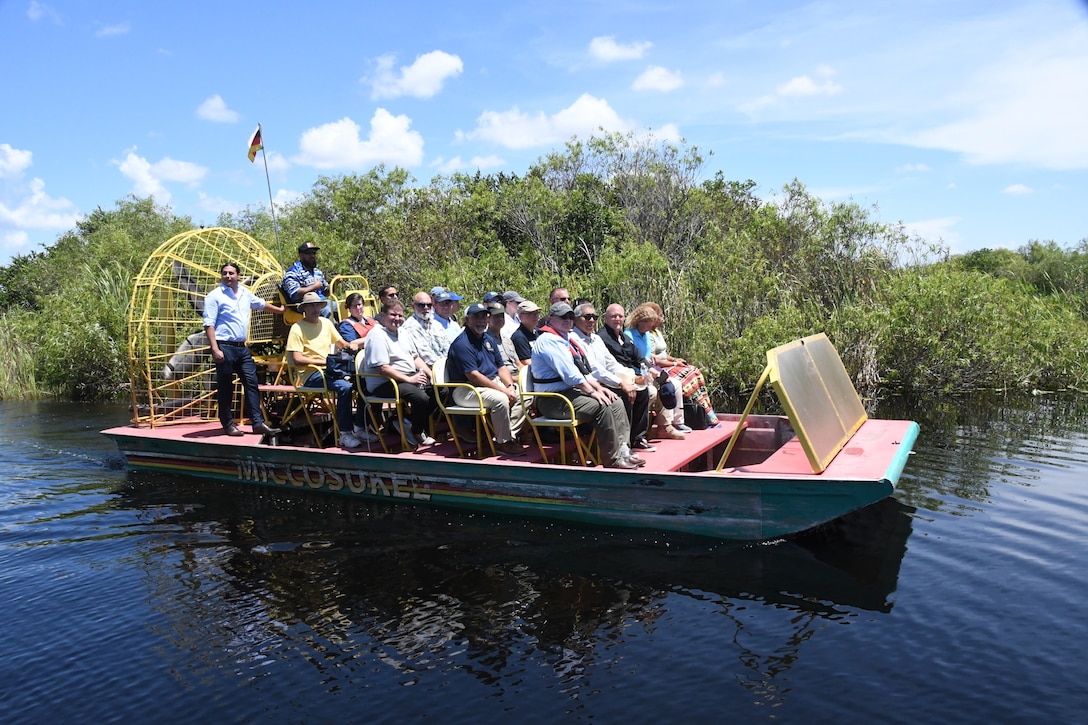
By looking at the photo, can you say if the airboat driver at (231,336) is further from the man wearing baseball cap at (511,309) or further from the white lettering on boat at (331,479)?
the man wearing baseball cap at (511,309)

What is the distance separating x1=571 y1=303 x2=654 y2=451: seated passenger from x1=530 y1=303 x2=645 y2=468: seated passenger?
0.54 feet

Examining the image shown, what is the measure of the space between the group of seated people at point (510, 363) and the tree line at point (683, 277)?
3354 millimetres

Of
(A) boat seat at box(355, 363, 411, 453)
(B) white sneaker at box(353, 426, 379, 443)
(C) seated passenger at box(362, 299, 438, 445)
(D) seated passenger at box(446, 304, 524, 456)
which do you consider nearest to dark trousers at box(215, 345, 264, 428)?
(B) white sneaker at box(353, 426, 379, 443)

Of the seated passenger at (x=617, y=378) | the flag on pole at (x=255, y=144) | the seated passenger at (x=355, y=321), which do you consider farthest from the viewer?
the flag on pole at (x=255, y=144)

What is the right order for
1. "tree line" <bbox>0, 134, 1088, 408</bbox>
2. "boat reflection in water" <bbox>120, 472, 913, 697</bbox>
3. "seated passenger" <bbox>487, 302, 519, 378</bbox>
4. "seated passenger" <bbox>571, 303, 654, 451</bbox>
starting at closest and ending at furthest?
"boat reflection in water" <bbox>120, 472, 913, 697</bbox>, "seated passenger" <bbox>571, 303, 654, 451</bbox>, "seated passenger" <bbox>487, 302, 519, 378</bbox>, "tree line" <bbox>0, 134, 1088, 408</bbox>

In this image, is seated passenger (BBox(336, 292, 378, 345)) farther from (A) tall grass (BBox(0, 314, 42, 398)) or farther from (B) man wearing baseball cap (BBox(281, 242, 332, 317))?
(A) tall grass (BBox(0, 314, 42, 398))

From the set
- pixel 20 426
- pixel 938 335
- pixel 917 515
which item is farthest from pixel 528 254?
pixel 917 515

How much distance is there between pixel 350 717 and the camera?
16.9 feet

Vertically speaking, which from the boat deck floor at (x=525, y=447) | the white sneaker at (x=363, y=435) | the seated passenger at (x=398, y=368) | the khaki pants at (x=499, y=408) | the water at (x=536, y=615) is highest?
the seated passenger at (x=398, y=368)

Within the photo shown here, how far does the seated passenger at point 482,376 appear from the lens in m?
8.46

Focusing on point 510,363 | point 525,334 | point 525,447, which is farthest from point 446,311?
point 525,447

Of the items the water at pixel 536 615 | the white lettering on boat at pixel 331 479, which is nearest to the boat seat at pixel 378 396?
the white lettering on boat at pixel 331 479

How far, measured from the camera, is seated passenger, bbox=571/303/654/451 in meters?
8.34

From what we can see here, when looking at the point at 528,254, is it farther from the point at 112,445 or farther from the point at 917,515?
the point at 917,515
